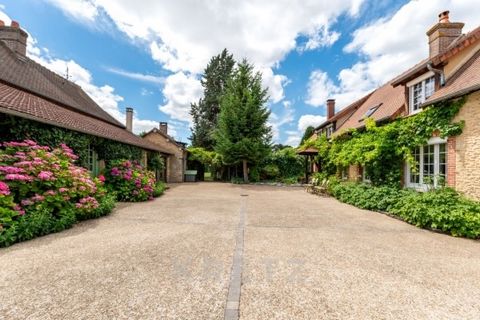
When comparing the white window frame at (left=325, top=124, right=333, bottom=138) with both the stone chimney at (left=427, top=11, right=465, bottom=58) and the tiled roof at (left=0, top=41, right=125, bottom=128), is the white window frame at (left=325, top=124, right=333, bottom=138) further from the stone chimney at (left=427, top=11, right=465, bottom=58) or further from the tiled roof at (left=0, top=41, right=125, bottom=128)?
the tiled roof at (left=0, top=41, right=125, bottom=128)

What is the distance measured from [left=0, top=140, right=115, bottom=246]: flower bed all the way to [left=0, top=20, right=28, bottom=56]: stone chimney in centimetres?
1135

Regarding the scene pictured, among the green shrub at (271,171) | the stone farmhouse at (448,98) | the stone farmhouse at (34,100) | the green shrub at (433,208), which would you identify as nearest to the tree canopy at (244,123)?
the green shrub at (271,171)

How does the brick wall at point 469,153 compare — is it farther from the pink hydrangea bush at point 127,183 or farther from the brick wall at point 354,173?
the pink hydrangea bush at point 127,183

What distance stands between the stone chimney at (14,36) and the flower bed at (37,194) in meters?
11.3

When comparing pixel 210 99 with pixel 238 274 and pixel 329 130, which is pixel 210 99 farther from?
pixel 238 274

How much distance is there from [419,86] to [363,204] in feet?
17.5

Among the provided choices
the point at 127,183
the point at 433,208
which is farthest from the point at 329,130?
the point at 127,183

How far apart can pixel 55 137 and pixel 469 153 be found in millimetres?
12782

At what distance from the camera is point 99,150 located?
33.2 feet

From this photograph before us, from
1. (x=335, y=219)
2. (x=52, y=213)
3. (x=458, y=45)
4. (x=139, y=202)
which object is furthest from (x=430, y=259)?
(x=139, y=202)

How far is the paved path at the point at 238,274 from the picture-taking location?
2.47 meters

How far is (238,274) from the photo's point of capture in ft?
10.6

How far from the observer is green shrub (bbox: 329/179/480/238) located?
5.32 m

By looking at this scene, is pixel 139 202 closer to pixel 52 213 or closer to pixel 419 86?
pixel 52 213
